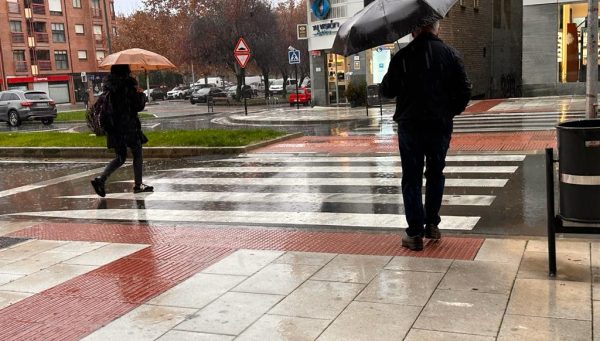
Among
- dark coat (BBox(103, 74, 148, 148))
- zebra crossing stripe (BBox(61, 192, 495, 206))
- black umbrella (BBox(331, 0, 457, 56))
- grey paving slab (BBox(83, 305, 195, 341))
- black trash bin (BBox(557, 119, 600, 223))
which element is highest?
black umbrella (BBox(331, 0, 457, 56))

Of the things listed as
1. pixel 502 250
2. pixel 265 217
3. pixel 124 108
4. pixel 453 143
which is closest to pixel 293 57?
pixel 453 143

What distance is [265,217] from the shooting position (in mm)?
7270

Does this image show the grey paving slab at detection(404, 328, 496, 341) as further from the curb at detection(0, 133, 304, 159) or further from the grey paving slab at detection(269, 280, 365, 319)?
the curb at detection(0, 133, 304, 159)

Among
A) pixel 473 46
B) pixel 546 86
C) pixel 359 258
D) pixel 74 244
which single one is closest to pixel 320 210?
pixel 359 258

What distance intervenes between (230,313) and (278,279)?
75 centimetres

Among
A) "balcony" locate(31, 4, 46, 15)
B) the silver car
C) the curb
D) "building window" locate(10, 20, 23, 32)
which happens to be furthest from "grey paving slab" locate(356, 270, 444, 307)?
"balcony" locate(31, 4, 46, 15)

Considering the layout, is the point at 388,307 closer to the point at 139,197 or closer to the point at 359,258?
the point at 359,258

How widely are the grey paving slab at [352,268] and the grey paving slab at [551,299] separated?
44.4 inches

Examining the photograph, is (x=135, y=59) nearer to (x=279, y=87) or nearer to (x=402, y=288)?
(x=402, y=288)

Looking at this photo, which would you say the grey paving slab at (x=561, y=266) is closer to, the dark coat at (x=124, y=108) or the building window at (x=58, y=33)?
the dark coat at (x=124, y=108)

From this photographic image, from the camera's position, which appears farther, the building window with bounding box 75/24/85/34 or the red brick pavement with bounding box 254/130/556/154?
the building window with bounding box 75/24/85/34

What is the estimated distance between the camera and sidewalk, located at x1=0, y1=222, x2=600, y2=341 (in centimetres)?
383

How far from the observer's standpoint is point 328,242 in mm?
5945

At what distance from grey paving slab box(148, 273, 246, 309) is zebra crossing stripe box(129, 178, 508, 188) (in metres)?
4.24
